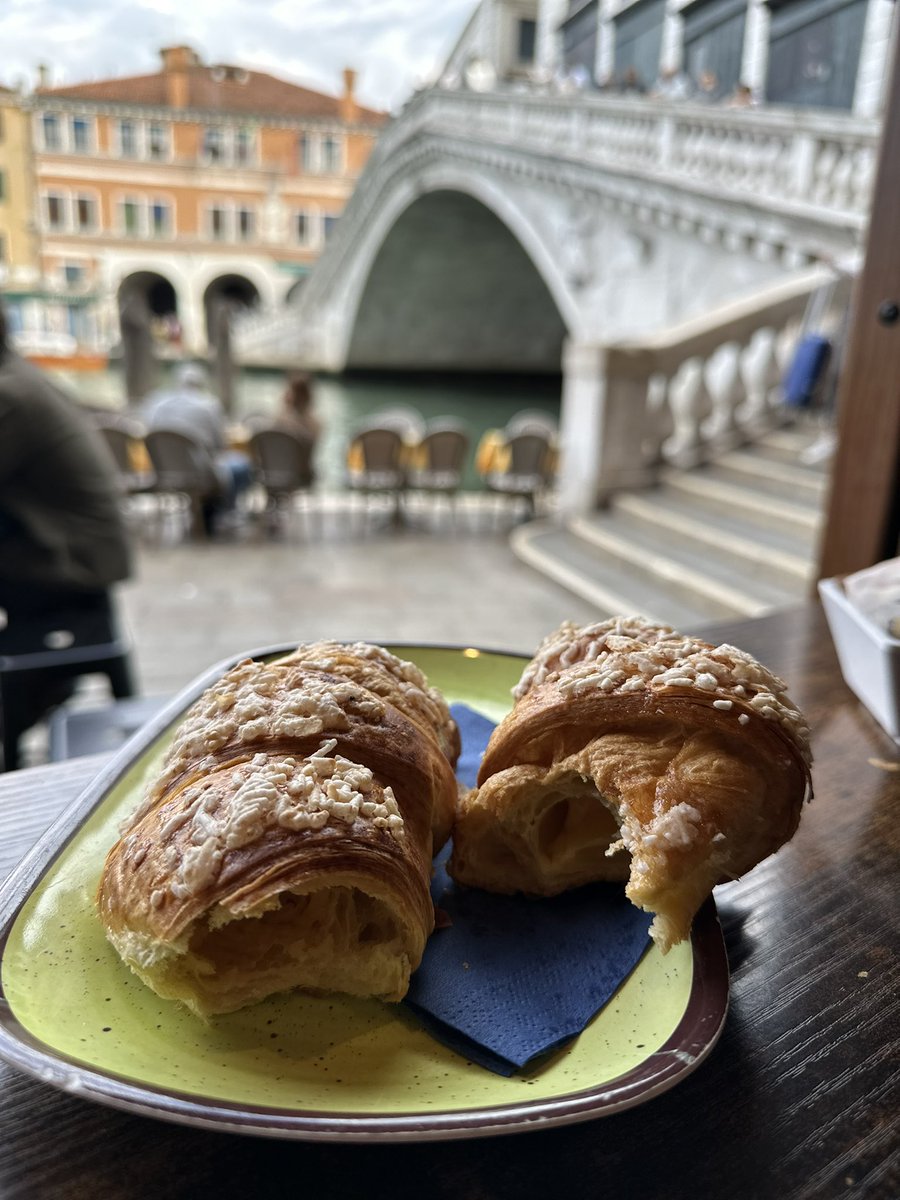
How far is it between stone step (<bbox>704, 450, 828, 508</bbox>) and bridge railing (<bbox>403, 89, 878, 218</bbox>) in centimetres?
190

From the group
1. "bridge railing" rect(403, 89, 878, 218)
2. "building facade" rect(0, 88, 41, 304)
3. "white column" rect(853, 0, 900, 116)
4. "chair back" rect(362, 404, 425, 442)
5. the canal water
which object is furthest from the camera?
the canal water

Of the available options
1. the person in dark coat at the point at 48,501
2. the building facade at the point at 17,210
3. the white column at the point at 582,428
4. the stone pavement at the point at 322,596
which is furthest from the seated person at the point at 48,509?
the white column at the point at 582,428

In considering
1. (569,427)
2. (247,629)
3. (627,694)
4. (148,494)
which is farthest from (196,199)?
(627,694)

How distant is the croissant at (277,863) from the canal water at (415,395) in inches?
625

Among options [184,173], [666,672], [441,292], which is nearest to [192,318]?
[441,292]

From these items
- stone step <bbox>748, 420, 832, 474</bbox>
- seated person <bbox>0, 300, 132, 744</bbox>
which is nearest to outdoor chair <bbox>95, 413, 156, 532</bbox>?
seated person <bbox>0, 300, 132, 744</bbox>

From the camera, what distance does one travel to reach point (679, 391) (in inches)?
283

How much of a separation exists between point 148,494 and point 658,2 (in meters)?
13.0

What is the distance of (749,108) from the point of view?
979 centimetres

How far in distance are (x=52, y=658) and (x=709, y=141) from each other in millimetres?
10205

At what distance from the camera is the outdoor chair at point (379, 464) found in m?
8.09

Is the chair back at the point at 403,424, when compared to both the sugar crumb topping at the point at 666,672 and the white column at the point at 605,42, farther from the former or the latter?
the white column at the point at 605,42

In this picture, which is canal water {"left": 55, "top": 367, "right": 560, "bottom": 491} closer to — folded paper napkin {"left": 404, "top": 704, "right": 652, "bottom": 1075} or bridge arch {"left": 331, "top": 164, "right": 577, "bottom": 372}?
bridge arch {"left": 331, "top": 164, "right": 577, "bottom": 372}

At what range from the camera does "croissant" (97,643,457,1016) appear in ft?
1.81
